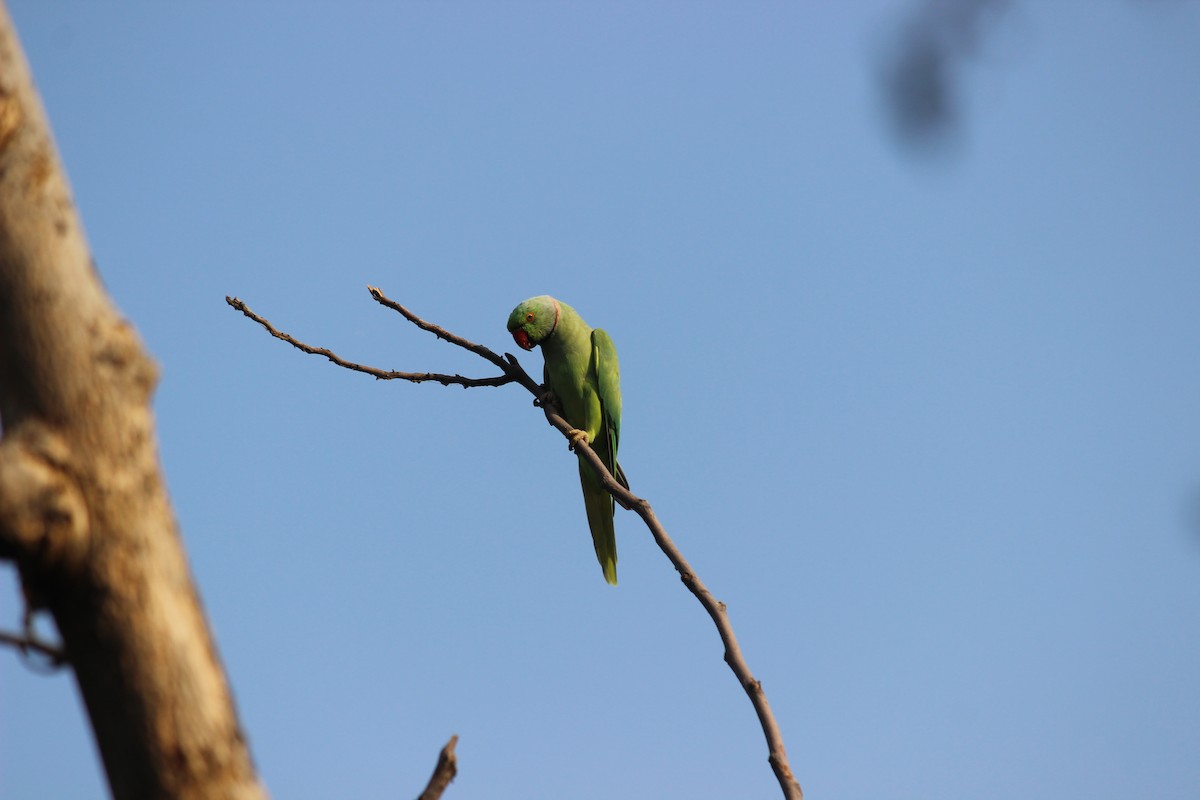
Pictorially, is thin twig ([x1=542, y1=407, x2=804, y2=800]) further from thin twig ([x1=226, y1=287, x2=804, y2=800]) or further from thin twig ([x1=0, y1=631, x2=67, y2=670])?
thin twig ([x1=0, y1=631, x2=67, y2=670])

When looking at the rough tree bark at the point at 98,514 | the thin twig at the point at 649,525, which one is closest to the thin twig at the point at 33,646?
the rough tree bark at the point at 98,514

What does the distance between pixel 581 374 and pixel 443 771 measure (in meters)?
4.55

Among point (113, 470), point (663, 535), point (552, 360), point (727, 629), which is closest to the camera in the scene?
point (113, 470)

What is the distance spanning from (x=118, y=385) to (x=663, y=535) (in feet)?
5.94

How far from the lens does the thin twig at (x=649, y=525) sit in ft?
7.83

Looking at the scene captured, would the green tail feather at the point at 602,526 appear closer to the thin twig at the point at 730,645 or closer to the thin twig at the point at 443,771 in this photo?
the thin twig at the point at 730,645

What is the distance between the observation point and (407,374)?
3807 millimetres

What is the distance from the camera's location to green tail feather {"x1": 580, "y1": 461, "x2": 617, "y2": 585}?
620cm

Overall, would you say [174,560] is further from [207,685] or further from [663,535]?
[663,535]

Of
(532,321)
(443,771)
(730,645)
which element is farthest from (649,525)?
(532,321)

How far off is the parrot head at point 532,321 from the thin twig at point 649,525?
181cm

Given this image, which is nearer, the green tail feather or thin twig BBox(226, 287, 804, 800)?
thin twig BBox(226, 287, 804, 800)

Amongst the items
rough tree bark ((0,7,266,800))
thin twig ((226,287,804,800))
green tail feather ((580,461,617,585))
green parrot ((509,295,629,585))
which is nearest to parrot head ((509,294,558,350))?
green parrot ((509,295,629,585))

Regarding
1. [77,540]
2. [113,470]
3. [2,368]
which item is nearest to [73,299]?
[2,368]
